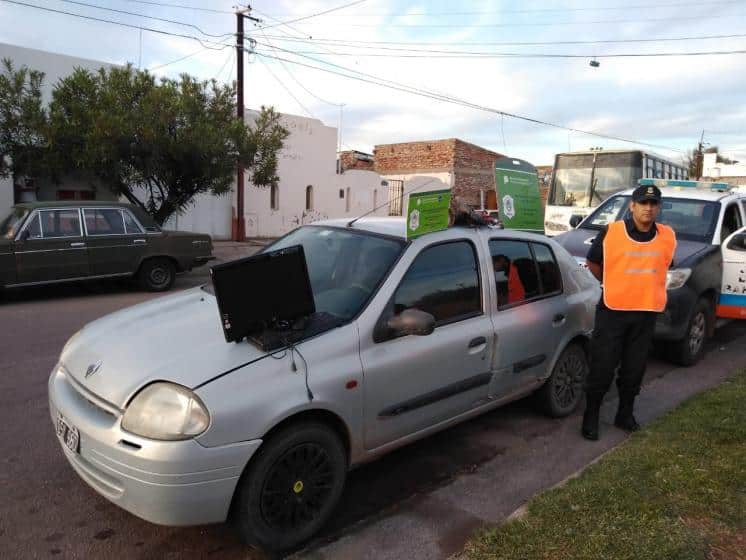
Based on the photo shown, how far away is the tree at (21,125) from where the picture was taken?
1162 centimetres

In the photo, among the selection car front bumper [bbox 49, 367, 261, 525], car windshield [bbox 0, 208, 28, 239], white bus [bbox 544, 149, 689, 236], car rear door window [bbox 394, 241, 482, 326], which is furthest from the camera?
white bus [bbox 544, 149, 689, 236]

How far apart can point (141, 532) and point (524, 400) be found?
3.27 metres

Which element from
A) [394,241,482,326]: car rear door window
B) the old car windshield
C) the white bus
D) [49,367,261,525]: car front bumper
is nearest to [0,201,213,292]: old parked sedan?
the old car windshield

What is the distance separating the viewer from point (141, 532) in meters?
3.05

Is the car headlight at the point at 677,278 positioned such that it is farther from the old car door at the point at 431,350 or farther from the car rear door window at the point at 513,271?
the old car door at the point at 431,350

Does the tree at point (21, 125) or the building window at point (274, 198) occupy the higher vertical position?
the tree at point (21, 125)

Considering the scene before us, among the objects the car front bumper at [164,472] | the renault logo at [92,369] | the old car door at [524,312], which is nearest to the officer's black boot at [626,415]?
the old car door at [524,312]

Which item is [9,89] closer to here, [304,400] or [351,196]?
[304,400]

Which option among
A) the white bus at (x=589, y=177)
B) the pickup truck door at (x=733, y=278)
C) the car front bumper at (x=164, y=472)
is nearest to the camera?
the car front bumper at (x=164, y=472)

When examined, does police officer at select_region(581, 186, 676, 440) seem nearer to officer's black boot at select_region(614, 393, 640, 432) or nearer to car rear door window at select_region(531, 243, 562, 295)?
officer's black boot at select_region(614, 393, 640, 432)

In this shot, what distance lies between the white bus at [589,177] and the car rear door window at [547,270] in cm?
1065

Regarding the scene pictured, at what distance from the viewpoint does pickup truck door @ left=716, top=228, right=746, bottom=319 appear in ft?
21.9

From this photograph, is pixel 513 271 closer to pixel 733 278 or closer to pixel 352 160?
pixel 733 278

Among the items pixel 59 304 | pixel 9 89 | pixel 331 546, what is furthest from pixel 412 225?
pixel 9 89
